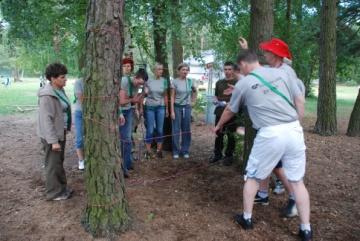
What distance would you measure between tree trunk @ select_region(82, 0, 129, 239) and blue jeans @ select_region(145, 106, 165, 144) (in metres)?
2.75

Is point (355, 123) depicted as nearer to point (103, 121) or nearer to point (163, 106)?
point (163, 106)

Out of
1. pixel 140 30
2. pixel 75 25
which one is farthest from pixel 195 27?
pixel 75 25

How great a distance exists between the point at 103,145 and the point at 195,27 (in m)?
4.26

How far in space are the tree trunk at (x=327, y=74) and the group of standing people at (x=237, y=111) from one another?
4322mm

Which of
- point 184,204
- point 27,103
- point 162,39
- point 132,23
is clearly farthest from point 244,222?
point 27,103

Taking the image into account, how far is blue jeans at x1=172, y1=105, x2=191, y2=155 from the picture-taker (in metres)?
6.86

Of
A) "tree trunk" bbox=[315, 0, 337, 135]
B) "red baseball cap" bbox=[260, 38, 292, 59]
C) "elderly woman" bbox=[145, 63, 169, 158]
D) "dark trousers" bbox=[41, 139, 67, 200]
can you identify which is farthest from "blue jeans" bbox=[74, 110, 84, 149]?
"tree trunk" bbox=[315, 0, 337, 135]

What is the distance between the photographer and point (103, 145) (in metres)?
3.78

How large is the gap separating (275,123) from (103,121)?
1.63 m

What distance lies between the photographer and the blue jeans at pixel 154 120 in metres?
6.63

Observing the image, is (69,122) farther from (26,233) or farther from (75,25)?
(75,25)

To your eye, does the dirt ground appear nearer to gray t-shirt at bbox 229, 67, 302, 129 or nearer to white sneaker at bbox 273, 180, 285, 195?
white sneaker at bbox 273, 180, 285, 195

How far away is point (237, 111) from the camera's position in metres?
3.92

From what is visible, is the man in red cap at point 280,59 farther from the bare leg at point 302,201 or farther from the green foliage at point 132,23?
the green foliage at point 132,23
